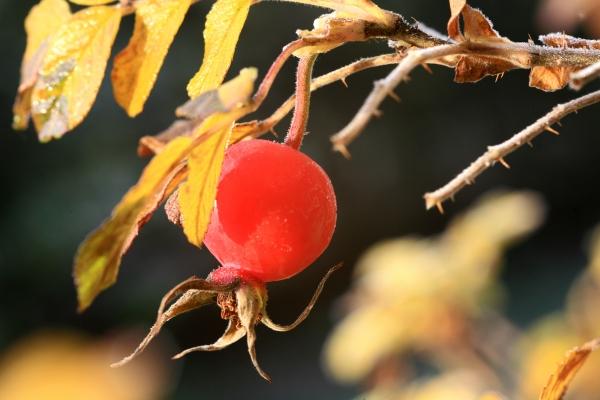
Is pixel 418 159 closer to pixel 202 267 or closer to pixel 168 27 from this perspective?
pixel 202 267

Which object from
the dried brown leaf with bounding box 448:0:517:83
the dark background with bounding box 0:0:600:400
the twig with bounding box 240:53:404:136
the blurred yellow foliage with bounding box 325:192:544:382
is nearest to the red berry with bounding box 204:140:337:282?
the twig with bounding box 240:53:404:136

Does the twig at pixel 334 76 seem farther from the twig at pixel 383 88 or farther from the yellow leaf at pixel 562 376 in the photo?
the yellow leaf at pixel 562 376

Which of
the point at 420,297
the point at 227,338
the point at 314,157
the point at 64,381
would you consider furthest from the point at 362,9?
the point at 314,157

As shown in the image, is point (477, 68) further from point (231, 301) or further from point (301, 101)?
point (231, 301)

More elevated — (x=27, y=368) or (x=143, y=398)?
(x=27, y=368)

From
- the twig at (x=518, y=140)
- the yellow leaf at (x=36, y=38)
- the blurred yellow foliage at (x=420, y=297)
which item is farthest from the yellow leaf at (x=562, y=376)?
the blurred yellow foliage at (x=420, y=297)

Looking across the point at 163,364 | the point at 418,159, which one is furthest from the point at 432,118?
the point at 163,364

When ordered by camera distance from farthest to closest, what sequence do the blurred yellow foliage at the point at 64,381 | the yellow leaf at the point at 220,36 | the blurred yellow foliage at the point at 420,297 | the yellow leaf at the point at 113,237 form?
the blurred yellow foliage at the point at 420,297 → the blurred yellow foliage at the point at 64,381 → the yellow leaf at the point at 220,36 → the yellow leaf at the point at 113,237
